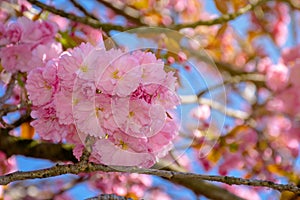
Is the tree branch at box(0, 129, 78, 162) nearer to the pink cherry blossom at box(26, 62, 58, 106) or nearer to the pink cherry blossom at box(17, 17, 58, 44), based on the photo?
the pink cherry blossom at box(17, 17, 58, 44)

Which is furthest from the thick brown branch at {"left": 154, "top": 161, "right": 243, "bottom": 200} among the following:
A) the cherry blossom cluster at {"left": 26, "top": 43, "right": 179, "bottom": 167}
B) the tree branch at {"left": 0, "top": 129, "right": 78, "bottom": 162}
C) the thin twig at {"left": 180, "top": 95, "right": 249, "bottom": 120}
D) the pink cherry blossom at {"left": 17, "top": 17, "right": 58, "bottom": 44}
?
the cherry blossom cluster at {"left": 26, "top": 43, "right": 179, "bottom": 167}

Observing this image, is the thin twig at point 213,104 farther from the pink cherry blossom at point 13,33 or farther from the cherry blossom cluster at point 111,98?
the cherry blossom cluster at point 111,98

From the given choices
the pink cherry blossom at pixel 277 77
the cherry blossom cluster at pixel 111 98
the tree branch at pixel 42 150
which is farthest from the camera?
the pink cherry blossom at pixel 277 77

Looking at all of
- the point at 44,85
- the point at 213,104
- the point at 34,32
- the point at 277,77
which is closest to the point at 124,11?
the point at 213,104

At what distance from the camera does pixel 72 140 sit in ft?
4.00

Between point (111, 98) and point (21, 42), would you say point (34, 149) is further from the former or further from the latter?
point (111, 98)

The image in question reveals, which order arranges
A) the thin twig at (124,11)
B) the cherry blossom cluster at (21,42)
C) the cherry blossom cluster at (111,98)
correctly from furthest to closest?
the thin twig at (124,11) < the cherry blossom cluster at (21,42) < the cherry blossom cluster at (111,98)

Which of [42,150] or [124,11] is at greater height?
[124,11]

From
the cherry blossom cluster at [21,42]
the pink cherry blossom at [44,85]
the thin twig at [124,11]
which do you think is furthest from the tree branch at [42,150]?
the pink cherry blossom at [44,85]

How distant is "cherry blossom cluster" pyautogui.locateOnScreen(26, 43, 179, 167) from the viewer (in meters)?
1.08

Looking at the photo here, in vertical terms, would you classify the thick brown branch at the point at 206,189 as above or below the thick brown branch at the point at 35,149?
below

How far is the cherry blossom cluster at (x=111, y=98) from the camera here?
3.56ft

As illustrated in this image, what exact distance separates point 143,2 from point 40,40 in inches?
40.0

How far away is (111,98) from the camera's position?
1097 mm
